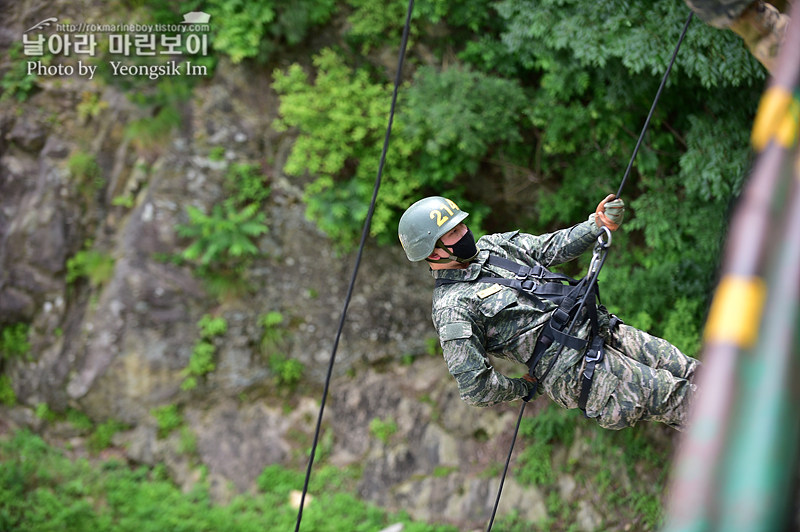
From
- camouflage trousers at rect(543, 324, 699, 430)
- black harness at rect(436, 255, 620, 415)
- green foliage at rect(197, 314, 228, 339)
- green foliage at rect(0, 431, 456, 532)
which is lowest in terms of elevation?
green foliage at rect(0, 431, 456, 532)

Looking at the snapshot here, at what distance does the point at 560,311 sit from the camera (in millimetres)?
3033

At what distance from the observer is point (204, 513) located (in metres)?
7.53

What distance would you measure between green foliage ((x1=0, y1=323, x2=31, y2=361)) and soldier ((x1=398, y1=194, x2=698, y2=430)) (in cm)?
803

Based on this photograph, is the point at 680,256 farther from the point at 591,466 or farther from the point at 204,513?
the point at 204,513

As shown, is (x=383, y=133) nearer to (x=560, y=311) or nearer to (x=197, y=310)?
(x=197, y=310)

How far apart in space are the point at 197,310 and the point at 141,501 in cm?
277

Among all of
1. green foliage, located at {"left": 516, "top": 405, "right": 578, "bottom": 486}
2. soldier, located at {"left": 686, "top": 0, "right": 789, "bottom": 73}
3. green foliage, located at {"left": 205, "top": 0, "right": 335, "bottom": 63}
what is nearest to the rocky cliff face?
green foliage, located at {"left": 516, "top": 405, "right": 578, "bottom": 486}

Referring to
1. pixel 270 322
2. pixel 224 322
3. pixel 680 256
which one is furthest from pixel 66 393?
Answer: pixel 680 256

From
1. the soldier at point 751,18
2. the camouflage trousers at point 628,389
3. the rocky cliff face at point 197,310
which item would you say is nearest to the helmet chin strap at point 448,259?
the camouflage trousers at point 628,389

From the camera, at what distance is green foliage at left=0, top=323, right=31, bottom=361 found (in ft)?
27.8

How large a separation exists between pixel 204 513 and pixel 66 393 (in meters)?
2.88

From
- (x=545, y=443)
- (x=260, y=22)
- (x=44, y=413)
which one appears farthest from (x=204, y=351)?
(x=545, y=443)

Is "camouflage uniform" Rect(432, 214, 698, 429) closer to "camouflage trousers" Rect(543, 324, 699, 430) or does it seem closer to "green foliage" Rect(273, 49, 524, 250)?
"camouflage trousers" Rect(543, 324, 699, 430)

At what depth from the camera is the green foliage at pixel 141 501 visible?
732cm
